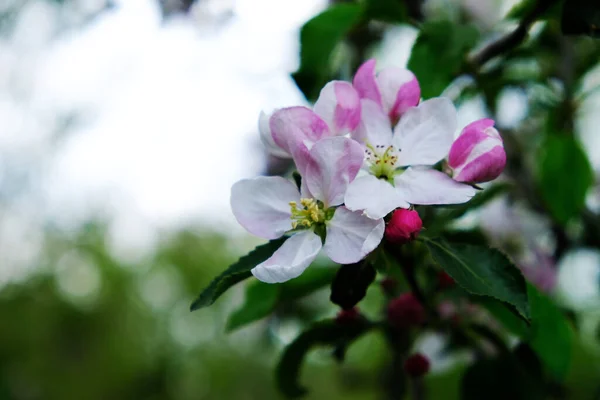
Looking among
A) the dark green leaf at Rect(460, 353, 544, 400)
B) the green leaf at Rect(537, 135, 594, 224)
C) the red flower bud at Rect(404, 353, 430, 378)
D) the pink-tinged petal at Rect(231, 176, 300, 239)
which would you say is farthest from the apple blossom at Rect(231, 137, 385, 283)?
the green leaf at Rect(537, 135, 594, 224)

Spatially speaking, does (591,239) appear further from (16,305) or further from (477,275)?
(16,305)

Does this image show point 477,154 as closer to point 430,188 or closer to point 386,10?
point 430,188

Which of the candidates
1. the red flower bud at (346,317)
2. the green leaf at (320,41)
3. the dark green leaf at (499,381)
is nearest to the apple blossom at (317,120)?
the green leaf at (320,41)

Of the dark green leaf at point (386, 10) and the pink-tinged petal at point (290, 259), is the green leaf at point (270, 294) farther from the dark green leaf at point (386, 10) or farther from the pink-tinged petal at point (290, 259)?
the dark green leaf at point (386, 10)

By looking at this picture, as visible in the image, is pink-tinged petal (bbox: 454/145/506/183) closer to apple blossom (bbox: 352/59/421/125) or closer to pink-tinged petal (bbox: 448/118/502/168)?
pink-tinged petal (bbox: 448/118/502/168)

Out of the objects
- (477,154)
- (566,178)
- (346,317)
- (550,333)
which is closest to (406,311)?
(346,317)

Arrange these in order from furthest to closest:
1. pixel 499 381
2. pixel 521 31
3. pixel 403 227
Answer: pixel 499 381 < pixel 521 31 < pixel 403 227
